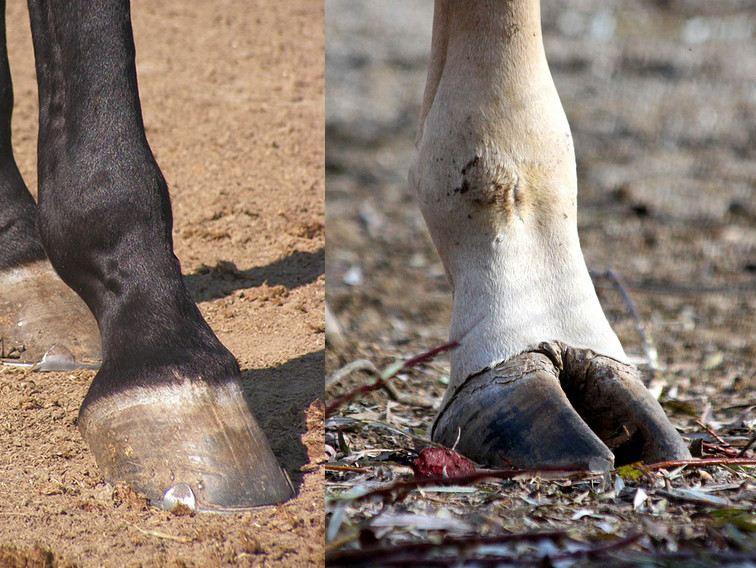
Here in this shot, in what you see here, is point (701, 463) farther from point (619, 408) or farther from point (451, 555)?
point (451, 555)

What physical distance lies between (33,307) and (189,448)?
0.69 metres

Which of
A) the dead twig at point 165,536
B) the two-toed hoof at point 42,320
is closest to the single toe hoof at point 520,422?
the dead twig at point 165,536

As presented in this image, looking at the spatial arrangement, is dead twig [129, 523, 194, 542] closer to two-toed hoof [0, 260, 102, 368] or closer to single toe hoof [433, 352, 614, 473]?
single toe hoof [433, 352, 614, 473]

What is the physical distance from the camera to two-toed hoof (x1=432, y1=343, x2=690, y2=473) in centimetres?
136

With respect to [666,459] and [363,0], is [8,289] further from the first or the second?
[363,0]

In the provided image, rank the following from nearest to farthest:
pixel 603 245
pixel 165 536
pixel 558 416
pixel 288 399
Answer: pixel 165 536 < pixel 558 416 < pixel 288 399 < pixel 603 245

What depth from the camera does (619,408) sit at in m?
1.45

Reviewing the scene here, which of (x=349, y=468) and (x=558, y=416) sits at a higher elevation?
(x=558, y=416)

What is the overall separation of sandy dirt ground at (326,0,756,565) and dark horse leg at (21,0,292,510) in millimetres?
193

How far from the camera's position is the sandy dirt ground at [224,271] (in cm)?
128

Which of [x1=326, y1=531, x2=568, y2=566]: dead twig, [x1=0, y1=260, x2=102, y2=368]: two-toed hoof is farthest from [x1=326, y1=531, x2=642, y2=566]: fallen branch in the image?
[x1=0, y1=260, x2=102, y2=368]: two-toed hoof

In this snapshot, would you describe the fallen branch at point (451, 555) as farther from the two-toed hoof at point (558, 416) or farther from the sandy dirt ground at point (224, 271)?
the two-toed hoof at point (558, 416)

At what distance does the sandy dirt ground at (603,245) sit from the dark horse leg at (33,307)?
53 cm

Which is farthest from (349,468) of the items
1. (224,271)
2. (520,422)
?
(224,271)
